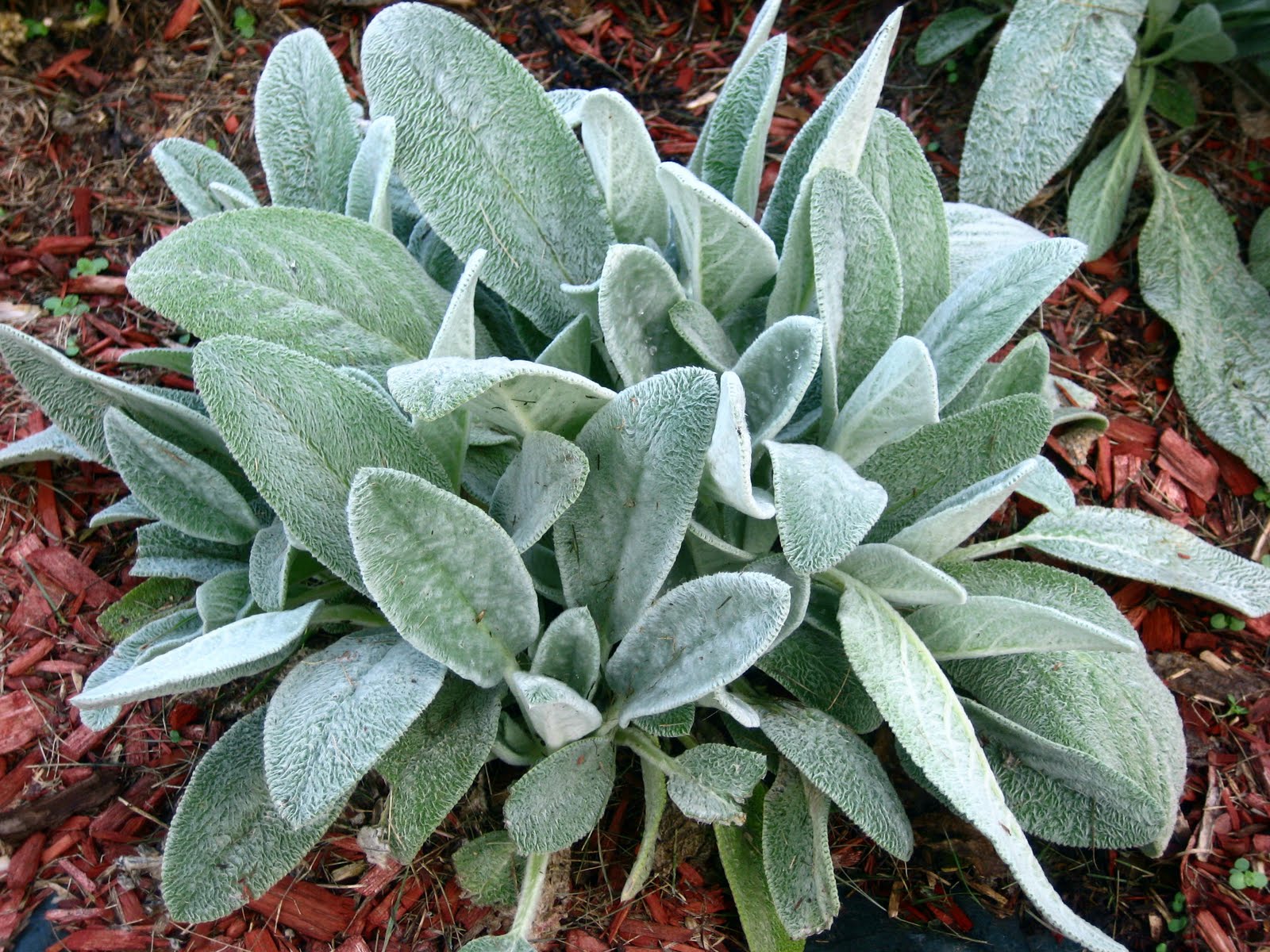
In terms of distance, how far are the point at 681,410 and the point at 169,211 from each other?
123 centimetres

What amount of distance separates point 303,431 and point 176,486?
30 cm

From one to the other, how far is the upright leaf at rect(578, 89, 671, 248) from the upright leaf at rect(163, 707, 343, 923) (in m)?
0.74

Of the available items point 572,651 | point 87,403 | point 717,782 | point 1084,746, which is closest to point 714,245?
point 572,651

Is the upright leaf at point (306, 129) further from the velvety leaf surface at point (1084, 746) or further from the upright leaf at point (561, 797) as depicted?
the velvety leaf surface at point (1084, 746)

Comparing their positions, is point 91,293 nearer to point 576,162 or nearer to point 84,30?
point 84,30

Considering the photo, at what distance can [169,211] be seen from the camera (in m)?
1.75

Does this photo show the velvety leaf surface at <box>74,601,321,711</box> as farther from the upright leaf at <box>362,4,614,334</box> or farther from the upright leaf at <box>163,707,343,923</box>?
the upright leaf at <box>362,4,614,334</box>

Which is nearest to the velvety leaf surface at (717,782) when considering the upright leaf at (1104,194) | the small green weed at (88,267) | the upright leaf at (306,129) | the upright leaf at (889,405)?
the upright leaf at (889,405)

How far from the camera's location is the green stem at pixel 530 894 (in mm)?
1075

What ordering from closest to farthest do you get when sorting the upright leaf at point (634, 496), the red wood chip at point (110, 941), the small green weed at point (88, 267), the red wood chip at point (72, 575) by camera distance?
the upright leaf at point (634, 496), the red wood chip at point (110, 941), the red wood chip at point (72, 575), the small green weed at point (88, 267)

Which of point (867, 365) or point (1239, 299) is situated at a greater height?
point (867, 365)

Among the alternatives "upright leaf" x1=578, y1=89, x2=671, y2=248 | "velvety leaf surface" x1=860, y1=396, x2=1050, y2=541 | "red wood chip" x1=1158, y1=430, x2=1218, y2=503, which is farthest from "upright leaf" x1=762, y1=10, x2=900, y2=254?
Result: "red wood chip" x1=1158, y1=430, x2=1218, y2=503

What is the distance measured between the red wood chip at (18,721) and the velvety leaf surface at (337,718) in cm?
52

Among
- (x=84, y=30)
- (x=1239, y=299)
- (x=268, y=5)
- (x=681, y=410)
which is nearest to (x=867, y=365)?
(x=681, y=410)
